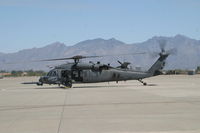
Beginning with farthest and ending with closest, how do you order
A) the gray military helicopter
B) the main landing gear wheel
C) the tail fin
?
the tail fin
the main landing gear wheel
the gray military helicopter

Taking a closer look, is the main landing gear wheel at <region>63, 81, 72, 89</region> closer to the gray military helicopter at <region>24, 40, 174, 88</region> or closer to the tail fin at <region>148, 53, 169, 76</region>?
the gray military helicopter at <region>24, 40, 174, 88</region>

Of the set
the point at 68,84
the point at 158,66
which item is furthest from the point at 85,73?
the point at 158,66

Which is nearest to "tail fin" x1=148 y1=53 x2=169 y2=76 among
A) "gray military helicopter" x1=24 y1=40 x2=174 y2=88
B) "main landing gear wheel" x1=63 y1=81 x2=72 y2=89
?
"gray military helicopter" x1=24 y1=40 x2=174 y2=88

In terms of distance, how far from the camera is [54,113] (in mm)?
15797

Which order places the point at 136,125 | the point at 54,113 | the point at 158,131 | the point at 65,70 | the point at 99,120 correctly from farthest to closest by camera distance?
the point at 65,70, the point at 54,113, the point at 99,120, the point at 136,125, the point at 158,131

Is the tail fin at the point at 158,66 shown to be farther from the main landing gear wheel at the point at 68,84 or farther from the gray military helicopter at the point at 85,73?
the main landing gear wheel at the point at 68,84

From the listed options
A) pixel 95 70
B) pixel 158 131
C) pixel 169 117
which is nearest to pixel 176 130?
pixel 158 131

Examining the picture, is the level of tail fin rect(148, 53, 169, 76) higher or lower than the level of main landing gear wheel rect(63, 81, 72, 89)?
higher

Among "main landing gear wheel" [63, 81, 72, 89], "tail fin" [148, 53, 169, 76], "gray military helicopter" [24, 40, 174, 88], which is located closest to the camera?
"gray military helicopter" [24, 40, 174, 88]

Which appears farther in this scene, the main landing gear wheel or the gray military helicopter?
the main landing gear wheel

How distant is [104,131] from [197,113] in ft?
16.3

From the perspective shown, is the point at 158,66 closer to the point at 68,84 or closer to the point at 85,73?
the point at 85,73

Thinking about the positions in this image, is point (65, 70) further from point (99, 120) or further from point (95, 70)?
point (99, 120)

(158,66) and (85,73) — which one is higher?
(158,66)
